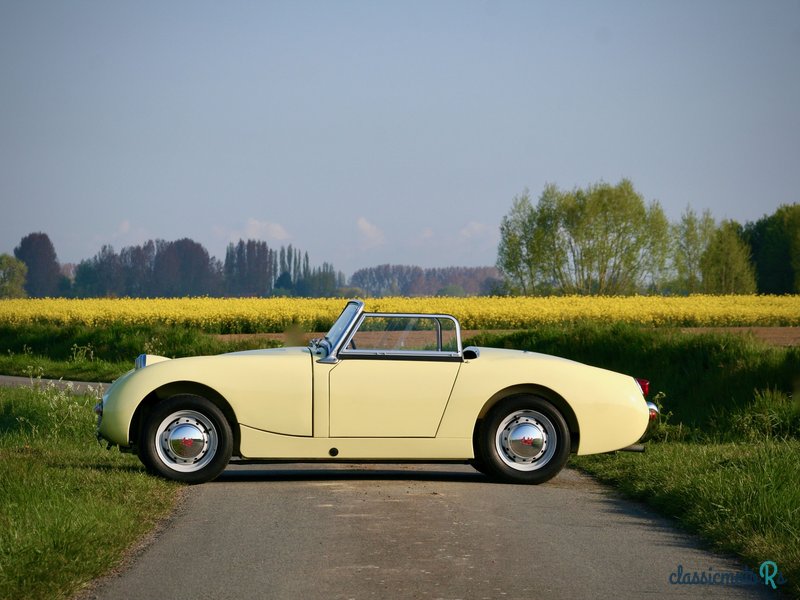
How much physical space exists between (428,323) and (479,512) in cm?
244

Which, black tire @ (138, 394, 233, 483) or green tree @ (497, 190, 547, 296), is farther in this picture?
green tree @ (497, 190, 547, 296)

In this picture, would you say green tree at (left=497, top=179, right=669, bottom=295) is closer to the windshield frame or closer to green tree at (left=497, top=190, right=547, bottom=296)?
green tree at (left=497, top=190, right=547, bottom=296)

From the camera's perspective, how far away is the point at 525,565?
662cm

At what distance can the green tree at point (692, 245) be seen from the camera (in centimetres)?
9131

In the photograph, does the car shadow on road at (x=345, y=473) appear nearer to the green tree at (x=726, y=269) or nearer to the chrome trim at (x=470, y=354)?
the chrome trim at (x=470, y=354)

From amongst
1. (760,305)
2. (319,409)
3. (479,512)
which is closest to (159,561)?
(479,512)

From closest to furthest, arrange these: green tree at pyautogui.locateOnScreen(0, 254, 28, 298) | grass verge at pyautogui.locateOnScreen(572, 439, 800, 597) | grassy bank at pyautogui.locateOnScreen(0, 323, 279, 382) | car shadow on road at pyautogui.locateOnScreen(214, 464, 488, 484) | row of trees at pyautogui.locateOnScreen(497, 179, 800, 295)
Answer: grass verge at pyautogui.locateOnScreen(572, 439, 800, 597) → car shadow on road at pyautogui.locateOnScreen(214, 464, 488, 484) → grassy bank at pyautogui.locateOnScreen(0, 323, 279, 382) → row of trees at pyautogui.locateOnScreen(497, 179, 800, 295) → green tree at pyautogui.locateOnScreen(0, 254, 28, 298)

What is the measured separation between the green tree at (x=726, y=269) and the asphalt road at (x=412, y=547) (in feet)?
275

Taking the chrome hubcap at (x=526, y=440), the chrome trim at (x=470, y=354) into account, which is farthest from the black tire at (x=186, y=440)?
the chrome hubcap at (x=526, y=440)

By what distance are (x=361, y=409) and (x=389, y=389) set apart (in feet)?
0.97

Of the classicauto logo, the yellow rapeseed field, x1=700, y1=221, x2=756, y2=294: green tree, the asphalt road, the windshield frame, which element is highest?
x1=700, y1=221, x2=756, y2=294: green tree

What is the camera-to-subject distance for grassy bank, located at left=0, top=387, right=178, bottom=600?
248 inches

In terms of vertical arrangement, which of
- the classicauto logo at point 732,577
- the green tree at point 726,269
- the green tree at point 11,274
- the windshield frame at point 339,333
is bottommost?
the classicauto logo at point 732,577

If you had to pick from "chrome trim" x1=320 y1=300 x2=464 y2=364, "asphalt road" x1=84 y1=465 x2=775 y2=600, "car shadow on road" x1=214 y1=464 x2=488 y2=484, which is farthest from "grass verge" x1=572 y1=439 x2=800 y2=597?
"chrome trim" x1=320 y1=300 x2=464 y2=364
